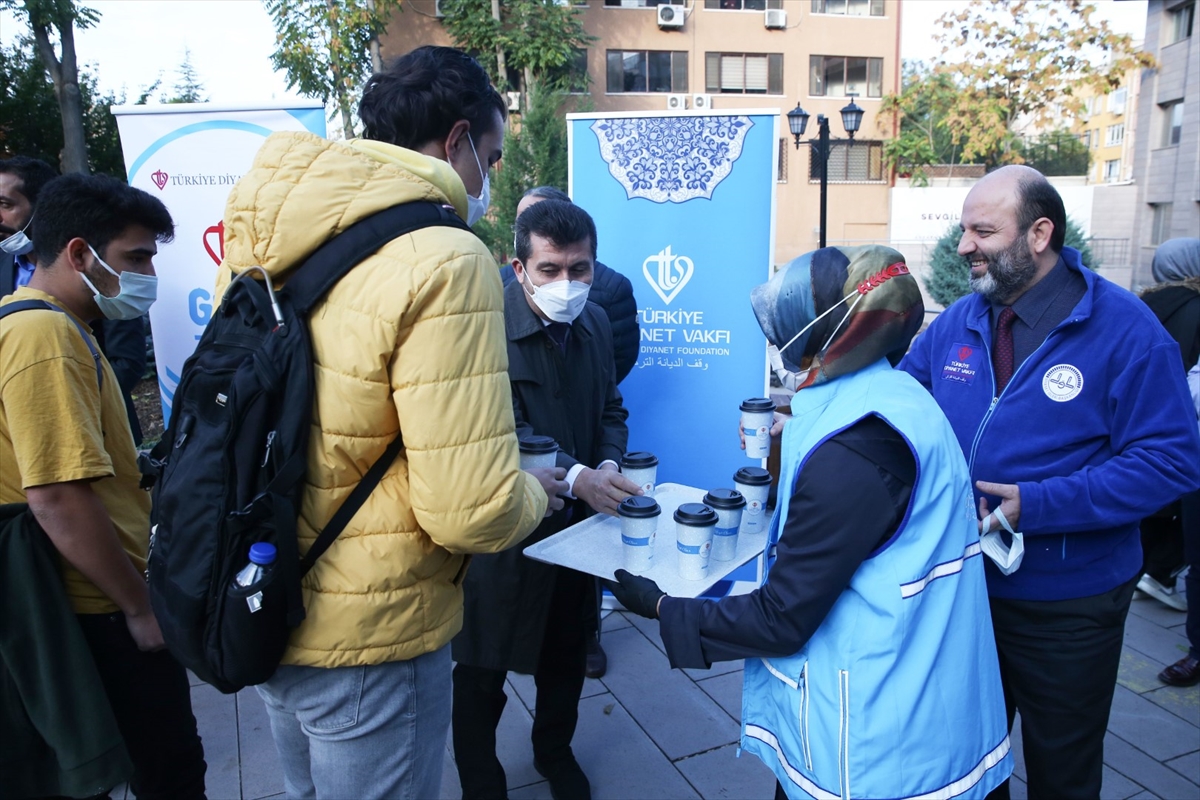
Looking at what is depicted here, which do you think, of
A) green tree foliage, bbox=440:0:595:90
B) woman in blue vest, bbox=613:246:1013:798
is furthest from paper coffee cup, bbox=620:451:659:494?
green tree foliage, bbox=440:0:595:90

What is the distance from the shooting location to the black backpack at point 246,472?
129 cm

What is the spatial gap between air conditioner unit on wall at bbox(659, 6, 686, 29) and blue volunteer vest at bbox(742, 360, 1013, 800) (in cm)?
2789

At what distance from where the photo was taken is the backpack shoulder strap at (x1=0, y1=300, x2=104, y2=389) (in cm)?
189

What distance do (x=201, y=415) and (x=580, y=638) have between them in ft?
5.46

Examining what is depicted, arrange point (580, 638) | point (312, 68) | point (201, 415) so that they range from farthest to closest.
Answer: point (312, 68), point (580, 638), point (201, 415)

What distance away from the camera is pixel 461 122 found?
5.53 feet

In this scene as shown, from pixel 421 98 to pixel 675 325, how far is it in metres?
3.03

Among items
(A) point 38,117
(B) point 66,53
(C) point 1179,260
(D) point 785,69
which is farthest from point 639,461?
(D) point 785,69

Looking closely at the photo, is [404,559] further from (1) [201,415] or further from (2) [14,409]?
(2) [14,409]

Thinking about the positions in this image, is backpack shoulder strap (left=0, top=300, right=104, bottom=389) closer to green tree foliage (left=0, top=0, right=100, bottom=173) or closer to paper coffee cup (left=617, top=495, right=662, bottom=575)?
paper coffee cup (left=617, top=495, right=662, bottom=575)

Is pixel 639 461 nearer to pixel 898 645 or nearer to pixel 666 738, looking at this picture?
pixel 898 645

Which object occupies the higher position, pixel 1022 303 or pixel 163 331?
pixel 1022 303

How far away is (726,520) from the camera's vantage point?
1867 millimetres

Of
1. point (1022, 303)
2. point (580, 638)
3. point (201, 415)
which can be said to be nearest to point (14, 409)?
point (201, 415)
